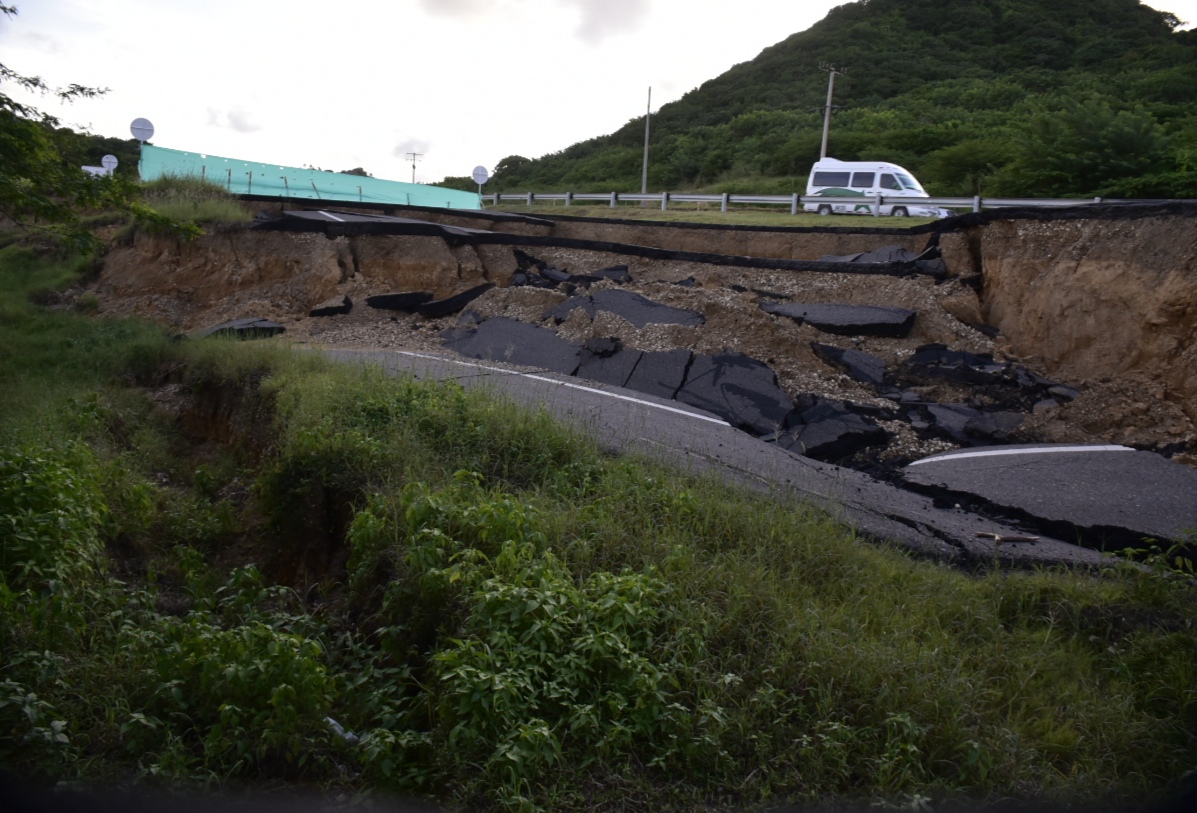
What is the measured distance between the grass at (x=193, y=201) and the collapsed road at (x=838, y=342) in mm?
483

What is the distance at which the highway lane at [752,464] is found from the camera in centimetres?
682

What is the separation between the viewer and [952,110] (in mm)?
43750

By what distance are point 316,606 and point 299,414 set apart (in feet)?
8.75

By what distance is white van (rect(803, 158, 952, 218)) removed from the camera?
81.9 ft

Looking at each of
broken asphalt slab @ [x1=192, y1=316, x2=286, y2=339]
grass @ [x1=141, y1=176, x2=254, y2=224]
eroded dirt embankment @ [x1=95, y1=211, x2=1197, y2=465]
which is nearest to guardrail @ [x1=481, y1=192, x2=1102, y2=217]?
eroded dirt embankment @ [x1=95, y1=211, x2=1197, y2=465]

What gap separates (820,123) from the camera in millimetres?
49250

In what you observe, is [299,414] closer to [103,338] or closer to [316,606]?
[316,606]

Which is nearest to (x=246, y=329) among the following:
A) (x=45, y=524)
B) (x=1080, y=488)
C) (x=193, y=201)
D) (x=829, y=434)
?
(x=193, y=201)

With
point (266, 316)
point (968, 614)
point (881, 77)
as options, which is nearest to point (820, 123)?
point (881, 77)

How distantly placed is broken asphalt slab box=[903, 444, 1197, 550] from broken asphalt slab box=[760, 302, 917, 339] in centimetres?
415

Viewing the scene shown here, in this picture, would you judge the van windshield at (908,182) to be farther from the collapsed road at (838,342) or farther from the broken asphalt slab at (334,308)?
the broken asphalt slab at (334,308)

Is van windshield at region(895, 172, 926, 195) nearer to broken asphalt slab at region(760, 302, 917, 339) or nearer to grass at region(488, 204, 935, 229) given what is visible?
grass at region(488, 204, 935, 229)

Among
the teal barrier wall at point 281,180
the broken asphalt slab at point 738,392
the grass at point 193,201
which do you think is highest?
the teal barrier wall at point 281,180

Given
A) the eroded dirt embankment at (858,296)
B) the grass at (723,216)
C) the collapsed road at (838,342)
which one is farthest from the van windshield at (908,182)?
the collapsed road at (838,342)
